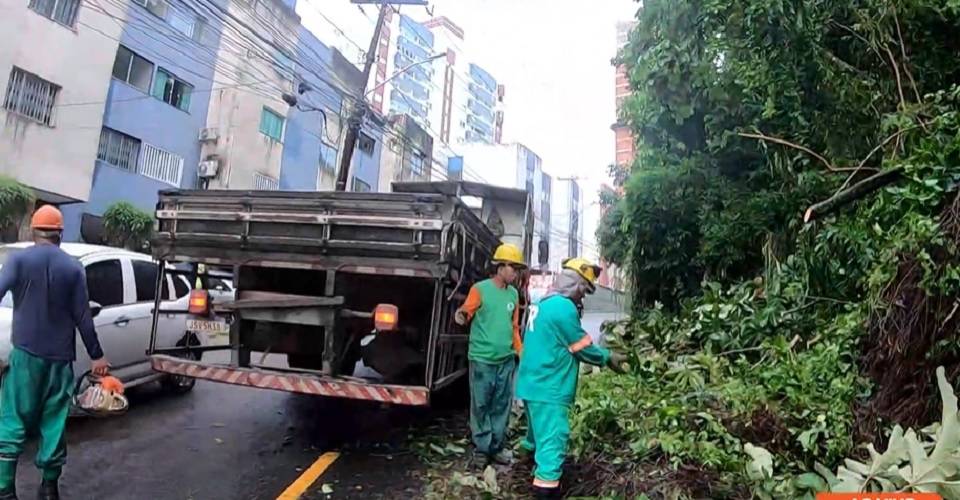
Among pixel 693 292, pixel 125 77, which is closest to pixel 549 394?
pixel 693 292

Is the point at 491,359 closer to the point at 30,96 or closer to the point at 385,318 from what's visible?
the point at 385,318

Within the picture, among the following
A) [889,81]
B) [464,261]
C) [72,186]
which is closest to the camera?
[464,261]

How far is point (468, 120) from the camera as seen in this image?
3054 inches

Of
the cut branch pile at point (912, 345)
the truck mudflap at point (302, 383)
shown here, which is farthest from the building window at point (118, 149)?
the cut branch pile at point (912, 345)

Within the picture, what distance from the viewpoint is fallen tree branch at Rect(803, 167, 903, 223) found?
4449 mm

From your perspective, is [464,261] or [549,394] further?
[464,261]

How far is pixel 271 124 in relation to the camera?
24.1m

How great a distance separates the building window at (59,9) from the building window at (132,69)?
4.68 ft

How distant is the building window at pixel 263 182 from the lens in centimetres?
2301

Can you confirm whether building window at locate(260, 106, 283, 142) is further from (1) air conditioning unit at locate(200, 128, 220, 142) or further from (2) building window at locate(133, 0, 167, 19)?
(2) building window at locate(133, 0, 167, 19)

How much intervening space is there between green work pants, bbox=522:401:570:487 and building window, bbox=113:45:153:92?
17.2 meters

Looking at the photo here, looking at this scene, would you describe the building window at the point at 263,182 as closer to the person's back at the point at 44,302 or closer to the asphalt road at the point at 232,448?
the asphalt road at the point at 232,448

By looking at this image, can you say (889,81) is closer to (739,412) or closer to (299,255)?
(739,412)

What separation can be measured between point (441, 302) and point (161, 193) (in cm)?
255
